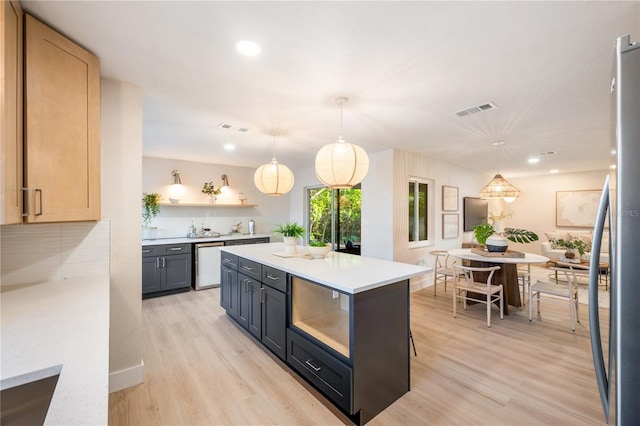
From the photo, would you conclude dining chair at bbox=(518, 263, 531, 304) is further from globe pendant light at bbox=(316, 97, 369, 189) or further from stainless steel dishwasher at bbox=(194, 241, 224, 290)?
stainless steel dishwasher at bbox=(194, 241, 224, 290)

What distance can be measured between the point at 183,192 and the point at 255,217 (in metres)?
1.62

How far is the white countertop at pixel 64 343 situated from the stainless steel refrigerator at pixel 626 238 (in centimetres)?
143

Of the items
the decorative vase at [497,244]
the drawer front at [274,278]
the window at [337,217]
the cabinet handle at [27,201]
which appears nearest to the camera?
the cabinet handle at [27,201]

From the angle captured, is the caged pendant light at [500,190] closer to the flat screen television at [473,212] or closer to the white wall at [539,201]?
the flat screen television at [473,212]

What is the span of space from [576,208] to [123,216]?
9.21m

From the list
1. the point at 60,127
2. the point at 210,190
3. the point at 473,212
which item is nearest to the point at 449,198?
the point at 473,212

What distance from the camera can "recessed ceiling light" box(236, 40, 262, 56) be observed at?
1.75 meters

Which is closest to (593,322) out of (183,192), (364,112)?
(364,112)

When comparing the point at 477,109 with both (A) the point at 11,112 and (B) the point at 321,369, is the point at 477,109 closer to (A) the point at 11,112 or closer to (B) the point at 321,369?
(B) the point at 321,369

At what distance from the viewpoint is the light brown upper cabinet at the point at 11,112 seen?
3.74 ft

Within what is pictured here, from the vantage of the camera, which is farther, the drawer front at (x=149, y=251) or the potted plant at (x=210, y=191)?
the potted plant at (x=210, y=191)

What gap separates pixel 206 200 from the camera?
5.79 m

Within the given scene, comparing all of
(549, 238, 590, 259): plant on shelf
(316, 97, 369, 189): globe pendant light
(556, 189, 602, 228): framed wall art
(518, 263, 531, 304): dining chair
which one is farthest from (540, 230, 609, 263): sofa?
(316, 97, 369, 189): globe pendant light

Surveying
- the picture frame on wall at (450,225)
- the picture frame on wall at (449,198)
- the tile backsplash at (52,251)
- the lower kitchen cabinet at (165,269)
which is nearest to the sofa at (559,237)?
the picture frame on wall at (450,225)
